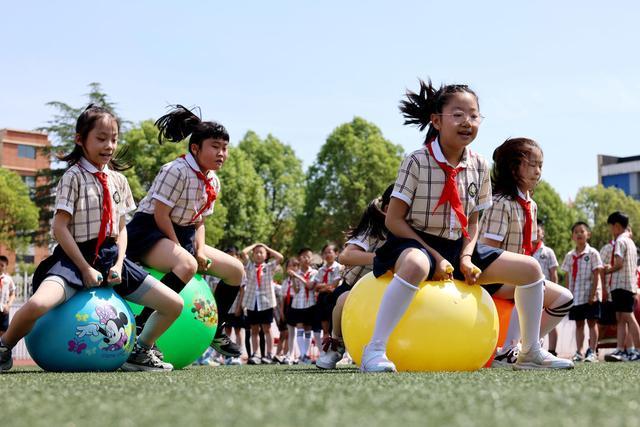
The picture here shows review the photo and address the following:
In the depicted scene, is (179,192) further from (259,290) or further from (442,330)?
(259,290)

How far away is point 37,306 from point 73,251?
55 centimetres

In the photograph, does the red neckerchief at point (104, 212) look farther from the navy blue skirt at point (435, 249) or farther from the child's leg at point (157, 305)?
the navy blue skirt at point (435, 249)

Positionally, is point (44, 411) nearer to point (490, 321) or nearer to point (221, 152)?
point (490, 321)

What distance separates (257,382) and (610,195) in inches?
2945

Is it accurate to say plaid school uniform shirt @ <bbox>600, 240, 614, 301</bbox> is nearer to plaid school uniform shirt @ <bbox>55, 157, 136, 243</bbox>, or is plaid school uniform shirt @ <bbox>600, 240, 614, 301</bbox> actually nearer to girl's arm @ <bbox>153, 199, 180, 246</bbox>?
girl's arm @ <bbox>153, 199, 180, 246</bbox>

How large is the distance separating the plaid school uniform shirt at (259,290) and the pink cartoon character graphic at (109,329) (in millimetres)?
10235

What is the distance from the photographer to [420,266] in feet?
18.8

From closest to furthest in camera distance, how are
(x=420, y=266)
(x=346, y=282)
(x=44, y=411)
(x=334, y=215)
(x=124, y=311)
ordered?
(x=44, y=411) → (x=420, y=266) → (x=124, y=311) → (x=346, y=282) → (x=334, y=215)

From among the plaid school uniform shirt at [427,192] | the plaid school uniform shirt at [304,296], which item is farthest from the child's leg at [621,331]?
the plaid school uniform shirt at [427,192]

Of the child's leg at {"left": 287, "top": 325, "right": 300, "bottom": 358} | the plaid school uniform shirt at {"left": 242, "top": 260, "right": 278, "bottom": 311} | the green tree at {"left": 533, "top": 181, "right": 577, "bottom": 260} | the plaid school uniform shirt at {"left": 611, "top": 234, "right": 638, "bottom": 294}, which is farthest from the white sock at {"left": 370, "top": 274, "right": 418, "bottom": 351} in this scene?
the green tree at {"left": 533, "top": 181, "right": 577, "bottom": 260}

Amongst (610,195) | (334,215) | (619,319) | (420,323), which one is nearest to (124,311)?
(420,323)

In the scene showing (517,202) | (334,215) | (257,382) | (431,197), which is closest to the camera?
(257,382)

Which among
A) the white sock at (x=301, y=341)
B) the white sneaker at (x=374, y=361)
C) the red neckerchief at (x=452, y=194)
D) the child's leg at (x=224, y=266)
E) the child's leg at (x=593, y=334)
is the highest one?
the red neckerchief at (x=452, y=194)

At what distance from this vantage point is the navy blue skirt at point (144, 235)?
7.59 metres
